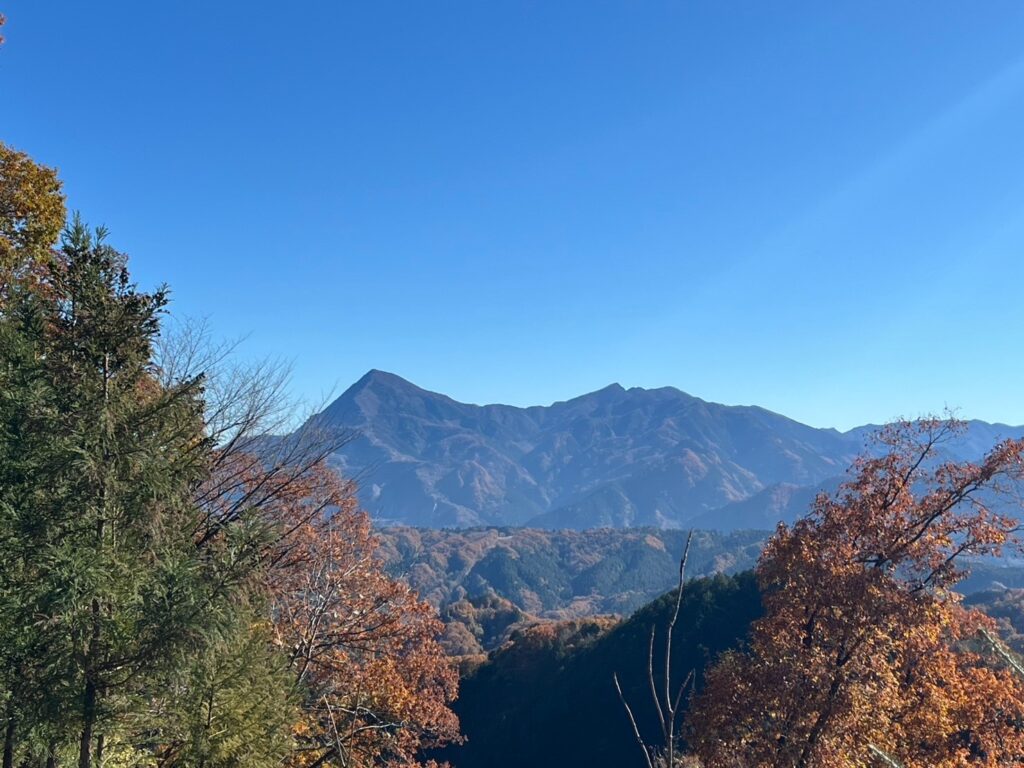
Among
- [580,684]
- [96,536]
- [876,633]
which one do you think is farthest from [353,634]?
[580,684]

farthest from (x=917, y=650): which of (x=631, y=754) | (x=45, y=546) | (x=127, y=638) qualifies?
(x=631, y=754)

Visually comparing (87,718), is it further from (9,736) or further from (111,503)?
(111,503)

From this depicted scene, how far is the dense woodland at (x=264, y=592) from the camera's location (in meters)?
6.72

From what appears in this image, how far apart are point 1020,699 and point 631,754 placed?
177ft

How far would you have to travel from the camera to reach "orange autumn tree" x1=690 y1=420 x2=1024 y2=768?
9.88 metres

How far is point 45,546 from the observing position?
6551 millimetres

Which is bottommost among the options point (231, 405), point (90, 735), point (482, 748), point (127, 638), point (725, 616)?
point (482, 748)

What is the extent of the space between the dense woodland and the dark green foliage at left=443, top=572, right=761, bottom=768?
4987 centimetres

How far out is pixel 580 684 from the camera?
68875 mm

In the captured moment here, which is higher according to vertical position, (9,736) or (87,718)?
(87,718)

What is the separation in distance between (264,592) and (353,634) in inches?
266

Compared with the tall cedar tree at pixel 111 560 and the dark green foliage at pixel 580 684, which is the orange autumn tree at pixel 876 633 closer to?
the tall cedar tree at pixel 111 560

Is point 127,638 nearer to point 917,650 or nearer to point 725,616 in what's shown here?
point 917,650

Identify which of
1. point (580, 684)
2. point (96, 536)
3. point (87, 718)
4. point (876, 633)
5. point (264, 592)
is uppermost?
point (96, 536)
